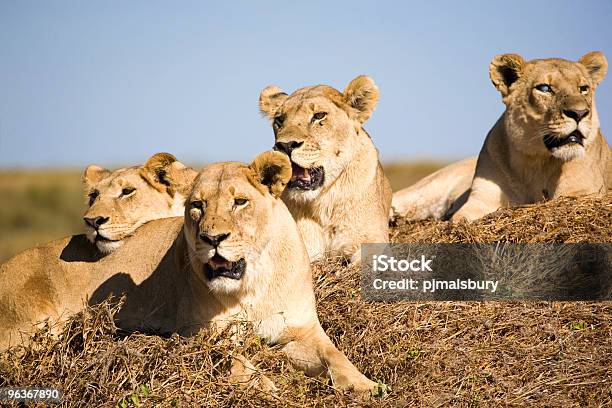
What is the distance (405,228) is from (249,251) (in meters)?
3.55

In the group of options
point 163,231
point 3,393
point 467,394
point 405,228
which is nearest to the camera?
point 467,394

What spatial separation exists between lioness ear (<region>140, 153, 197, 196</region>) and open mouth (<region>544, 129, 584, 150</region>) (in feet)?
9.91

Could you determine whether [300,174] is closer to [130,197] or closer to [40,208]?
[130,197]

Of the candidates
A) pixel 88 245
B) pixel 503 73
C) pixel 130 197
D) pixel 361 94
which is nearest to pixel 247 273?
pixel 130 197

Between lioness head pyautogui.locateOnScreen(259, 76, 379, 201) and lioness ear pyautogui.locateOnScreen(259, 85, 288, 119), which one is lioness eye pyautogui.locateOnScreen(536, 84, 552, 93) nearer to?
lioness head pyautogui.locateOnScreen(259, 76, 379, 201)

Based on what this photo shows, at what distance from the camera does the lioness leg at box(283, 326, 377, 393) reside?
217 inches

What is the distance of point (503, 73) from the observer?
892 centimetres

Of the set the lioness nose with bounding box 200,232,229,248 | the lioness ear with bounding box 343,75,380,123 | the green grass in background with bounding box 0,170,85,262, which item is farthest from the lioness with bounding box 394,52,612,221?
the green grass in background with bounding box 0,170,85,262

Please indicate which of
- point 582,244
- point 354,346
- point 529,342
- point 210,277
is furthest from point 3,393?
point 582,244

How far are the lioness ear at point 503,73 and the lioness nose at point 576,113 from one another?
74 cm

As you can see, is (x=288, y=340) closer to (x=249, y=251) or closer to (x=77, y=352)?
(x=249, y=251)

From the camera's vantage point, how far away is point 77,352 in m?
5.97

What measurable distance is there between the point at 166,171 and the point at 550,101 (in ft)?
10.5

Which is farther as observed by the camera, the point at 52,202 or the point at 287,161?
the point at 52,202
